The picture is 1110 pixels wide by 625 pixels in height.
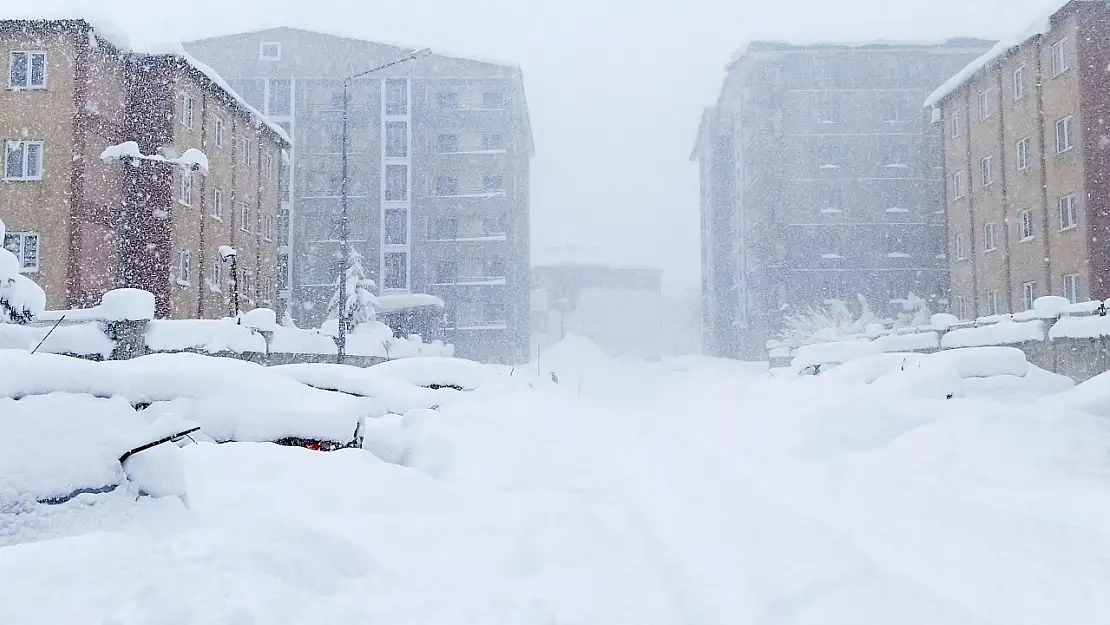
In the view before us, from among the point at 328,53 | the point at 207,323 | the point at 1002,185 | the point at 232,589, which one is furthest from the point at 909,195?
the point at 232,589

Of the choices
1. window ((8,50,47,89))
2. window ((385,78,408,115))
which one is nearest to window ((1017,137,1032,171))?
window ((8,50,47,89))

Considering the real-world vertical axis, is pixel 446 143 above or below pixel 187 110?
above

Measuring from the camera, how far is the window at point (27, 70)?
1029 inches

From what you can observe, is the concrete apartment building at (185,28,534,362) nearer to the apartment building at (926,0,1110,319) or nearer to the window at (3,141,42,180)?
the apartment building at (926,0,1110,319)

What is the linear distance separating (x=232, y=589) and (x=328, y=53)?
174 ft

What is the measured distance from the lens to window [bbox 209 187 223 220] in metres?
33.3

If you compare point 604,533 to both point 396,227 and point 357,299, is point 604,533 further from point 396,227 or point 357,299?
point 396,227

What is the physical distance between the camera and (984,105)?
Answer: 34.4 m

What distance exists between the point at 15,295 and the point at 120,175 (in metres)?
14.0

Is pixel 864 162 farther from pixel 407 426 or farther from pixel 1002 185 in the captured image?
pixel 407 426

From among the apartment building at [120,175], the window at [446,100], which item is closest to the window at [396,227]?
the window at [446,100]

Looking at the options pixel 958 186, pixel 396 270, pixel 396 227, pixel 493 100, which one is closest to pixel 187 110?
pixel 396 227

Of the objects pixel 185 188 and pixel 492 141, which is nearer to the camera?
pixel 185 188

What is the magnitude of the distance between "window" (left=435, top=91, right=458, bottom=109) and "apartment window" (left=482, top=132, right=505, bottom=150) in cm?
252
